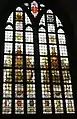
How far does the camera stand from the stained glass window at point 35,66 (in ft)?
28.7

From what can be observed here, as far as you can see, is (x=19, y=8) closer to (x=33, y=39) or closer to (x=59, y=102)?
(x=33, y=39)

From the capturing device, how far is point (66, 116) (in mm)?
8547

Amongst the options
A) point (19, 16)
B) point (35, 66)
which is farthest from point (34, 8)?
point (35, 66)

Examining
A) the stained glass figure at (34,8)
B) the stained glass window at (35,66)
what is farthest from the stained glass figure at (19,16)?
the stained glass figure at (34,8)

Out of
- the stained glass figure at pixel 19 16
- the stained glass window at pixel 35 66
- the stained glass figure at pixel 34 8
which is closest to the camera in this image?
the stained glass window at pixel 35 66

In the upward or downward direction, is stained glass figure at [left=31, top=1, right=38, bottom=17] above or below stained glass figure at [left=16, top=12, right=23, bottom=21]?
above

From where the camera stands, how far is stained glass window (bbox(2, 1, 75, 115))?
874 cm

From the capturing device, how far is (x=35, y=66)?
932 centimetres

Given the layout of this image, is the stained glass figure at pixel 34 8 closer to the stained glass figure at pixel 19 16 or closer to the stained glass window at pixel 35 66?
the stained glass window at pixel 35 66

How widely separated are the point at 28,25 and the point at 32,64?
1394 mm

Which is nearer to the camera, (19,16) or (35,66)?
(35,66)

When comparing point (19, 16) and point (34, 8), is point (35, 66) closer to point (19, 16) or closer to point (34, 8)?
point (19, 16)

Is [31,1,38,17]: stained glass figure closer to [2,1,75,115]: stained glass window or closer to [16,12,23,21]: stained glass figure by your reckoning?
[2,1,75,115]: stained glass window

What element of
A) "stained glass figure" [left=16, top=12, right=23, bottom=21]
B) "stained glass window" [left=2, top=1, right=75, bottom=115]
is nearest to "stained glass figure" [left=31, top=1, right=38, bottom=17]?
"stained glass window" [left=2, top=1, right=75, bottom=115]
